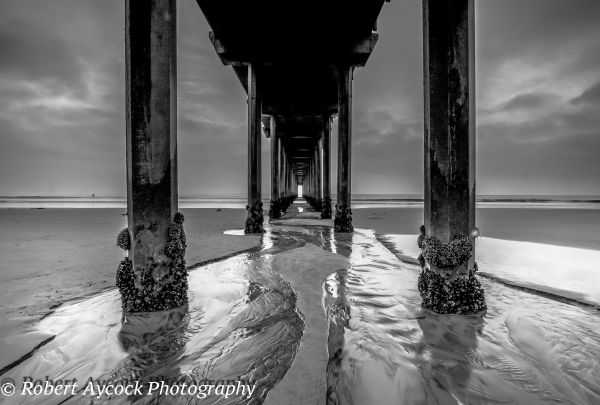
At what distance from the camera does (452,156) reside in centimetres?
292

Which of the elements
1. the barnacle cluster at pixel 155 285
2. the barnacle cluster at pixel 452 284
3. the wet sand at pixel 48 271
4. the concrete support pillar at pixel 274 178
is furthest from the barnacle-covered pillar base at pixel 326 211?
the barnacle cluster at pixel 155 285

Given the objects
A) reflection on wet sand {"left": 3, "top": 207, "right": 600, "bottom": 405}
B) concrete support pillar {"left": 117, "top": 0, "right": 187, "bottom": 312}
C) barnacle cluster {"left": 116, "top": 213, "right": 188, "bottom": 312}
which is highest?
concrete support pillar {"left": 117, "top": 0, "right": 187, "bottom": 312}

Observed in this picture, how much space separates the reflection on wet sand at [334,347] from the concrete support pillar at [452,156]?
34 centimetres

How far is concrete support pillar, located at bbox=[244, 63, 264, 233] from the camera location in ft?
30.5

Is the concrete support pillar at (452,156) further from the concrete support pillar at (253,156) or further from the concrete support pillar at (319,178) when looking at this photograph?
the concrete support pillar at (319,178)

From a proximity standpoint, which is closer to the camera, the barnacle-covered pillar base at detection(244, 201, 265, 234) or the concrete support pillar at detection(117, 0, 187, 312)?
the concrete support pillar at detection(117, 0, 187, 312)

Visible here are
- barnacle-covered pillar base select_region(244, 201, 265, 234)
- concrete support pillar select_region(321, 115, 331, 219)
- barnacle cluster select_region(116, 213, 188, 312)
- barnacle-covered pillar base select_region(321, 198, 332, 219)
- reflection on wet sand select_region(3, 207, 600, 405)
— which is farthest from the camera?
concrete support pillar select_region(321, 115, 331, 219)

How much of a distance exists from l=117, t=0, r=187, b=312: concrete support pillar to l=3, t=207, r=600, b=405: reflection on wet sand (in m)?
0.30

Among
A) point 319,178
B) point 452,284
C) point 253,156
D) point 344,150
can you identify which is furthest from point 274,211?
point 452,284

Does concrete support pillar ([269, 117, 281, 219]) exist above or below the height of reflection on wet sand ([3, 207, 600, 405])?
above

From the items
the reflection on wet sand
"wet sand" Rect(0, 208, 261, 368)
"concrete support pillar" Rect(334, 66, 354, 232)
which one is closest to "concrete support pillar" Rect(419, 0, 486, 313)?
the reflection on wet sand

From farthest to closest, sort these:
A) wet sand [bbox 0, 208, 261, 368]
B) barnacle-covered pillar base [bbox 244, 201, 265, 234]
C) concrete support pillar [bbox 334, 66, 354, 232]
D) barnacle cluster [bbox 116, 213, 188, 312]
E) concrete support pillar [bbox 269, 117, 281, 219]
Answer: concrete support pillar [bbox 269, 117, 281, 219]
concrete support pillar [bbox 334, 66, 354, 232]
barnacle-covered pillar base [bbox 244, 201, 265, 234]
barnacle cluster [bbox 116, 213, 188, 312]
wet sand [bbox 0, 208, 261, 368]

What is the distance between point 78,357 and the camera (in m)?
2.12

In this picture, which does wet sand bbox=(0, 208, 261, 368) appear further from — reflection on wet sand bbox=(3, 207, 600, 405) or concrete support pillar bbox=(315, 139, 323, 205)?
concrete support pillar bbox=(315, 139, 323, 205)
